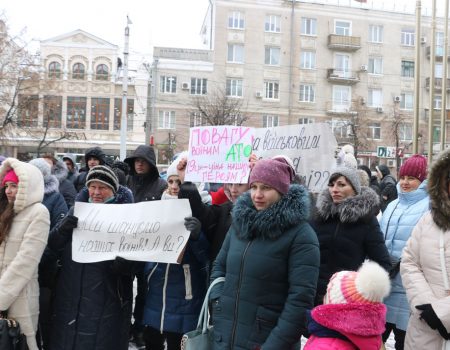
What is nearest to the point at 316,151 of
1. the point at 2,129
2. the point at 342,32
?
the point at 2,129

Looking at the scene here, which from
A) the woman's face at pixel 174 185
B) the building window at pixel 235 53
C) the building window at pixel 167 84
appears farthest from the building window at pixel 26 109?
the building window at pixel 235 53

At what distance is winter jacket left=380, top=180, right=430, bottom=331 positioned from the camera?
14.2 feet

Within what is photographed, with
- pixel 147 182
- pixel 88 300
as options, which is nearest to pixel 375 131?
pixel 147 182

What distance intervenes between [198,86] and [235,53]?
382 cm

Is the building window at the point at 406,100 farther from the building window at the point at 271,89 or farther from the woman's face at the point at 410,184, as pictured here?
the woman's face at the point at 410,184

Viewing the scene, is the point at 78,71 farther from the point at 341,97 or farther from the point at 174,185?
the point at 174,185

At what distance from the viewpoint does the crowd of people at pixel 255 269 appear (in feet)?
9.48

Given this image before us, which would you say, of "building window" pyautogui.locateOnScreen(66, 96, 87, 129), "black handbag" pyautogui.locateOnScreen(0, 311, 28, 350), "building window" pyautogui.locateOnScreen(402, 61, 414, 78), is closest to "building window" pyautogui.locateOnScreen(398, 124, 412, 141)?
"building window" pyautogui.locateOnScreen(402, 61, 414, 78)

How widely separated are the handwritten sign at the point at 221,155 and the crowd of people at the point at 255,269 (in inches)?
4.5

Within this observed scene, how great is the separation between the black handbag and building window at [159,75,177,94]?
35661 millimetres

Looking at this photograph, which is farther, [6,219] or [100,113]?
[100,113]

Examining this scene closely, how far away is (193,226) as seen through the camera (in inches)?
148

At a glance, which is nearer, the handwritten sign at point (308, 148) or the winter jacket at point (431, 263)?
the winter jacket at point (431, 263)

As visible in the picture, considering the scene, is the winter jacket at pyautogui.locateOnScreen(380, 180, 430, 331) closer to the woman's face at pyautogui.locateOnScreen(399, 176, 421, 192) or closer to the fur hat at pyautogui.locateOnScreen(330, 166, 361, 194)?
the woman's face at pyautogui.locateOnScreen(399, 176, 421, 192)
